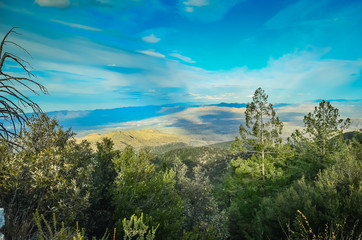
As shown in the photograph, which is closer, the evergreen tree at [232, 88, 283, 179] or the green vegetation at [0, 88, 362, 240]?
the green vegetation at [0, 88, 362, 240]

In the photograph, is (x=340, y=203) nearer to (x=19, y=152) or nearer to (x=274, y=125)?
(x=274, y=125)

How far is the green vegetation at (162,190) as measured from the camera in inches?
293

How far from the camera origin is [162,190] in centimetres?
1462

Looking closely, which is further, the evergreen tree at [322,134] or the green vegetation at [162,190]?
the evergreen tree at [322,134]

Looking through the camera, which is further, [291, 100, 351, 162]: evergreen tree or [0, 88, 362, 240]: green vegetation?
[291, 100, 351, 162]: evergreen tree

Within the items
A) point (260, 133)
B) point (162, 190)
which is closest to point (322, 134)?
point (260, 133)

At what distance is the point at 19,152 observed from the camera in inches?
307

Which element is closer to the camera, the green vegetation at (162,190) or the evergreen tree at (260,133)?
the green vegetation at (162,190)

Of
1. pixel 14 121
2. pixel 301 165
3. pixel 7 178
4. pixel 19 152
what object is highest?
pixel 14 121

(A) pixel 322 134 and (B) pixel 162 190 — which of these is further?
(A) pixel 322 134

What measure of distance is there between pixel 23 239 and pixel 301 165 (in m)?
26.7

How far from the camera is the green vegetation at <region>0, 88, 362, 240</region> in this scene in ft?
24.4

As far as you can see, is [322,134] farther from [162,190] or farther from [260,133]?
[162,190]

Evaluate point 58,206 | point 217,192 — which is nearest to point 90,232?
point 58,206
